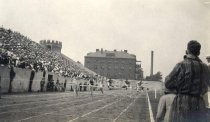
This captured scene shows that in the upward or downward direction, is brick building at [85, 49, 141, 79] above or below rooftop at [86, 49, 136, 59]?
below

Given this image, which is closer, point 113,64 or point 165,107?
point 165,107

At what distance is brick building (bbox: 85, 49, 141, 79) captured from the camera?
125 metres

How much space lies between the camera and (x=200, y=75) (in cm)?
487

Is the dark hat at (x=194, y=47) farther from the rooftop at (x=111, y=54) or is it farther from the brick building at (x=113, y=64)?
the rooftop at (x=111, y=54)

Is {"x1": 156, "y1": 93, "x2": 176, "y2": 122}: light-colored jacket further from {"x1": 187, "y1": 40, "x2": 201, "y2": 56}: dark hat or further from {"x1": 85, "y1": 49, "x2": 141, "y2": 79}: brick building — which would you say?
{"x1": 85, "y1": 49, "x2": 141, "y2": 79}: brick building

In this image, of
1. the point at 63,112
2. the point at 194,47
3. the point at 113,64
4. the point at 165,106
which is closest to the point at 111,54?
the point at 113,64

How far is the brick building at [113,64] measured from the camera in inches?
4924

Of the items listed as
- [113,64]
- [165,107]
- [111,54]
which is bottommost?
[165,107]

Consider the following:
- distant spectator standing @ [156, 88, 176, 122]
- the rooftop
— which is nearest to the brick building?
the rooftop

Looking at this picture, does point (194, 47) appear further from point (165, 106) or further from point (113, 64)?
point (113, 64)

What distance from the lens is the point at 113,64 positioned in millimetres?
129000

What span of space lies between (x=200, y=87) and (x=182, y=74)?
25 centimetres

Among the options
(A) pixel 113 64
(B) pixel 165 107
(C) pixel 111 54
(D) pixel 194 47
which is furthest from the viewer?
(C) pixel 111 54

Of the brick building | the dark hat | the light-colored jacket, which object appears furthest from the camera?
the brick building
